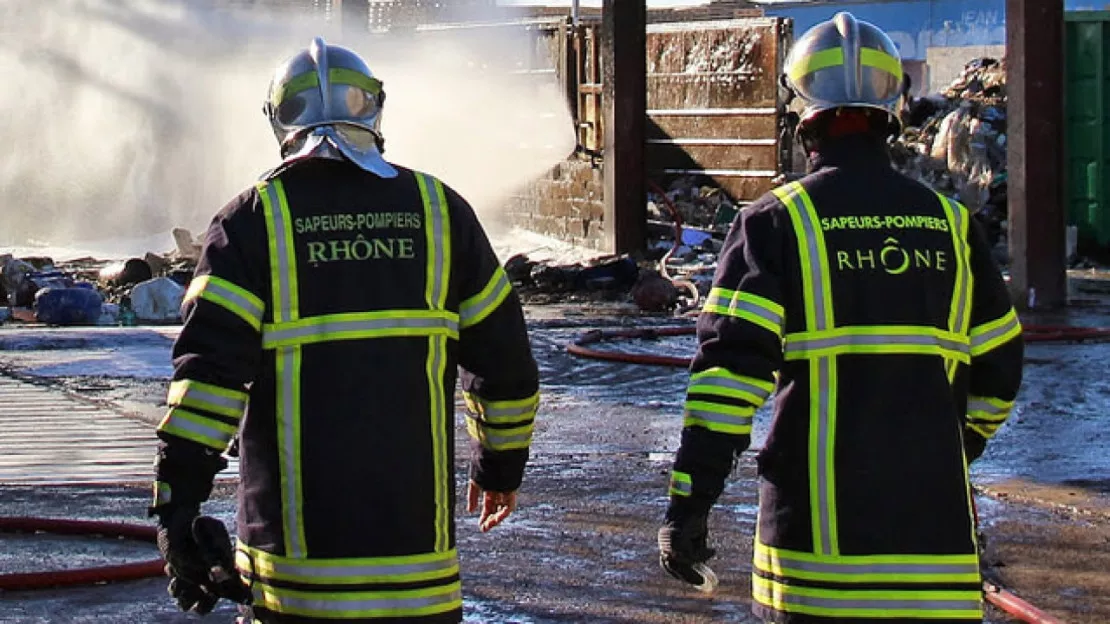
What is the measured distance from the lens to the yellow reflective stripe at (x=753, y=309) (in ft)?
12.4

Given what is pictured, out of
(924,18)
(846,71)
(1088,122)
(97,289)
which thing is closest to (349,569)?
(846,71)

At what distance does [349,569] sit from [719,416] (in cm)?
73

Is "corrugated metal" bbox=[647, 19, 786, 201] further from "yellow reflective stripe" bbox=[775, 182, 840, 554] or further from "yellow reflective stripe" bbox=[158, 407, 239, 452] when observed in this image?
"yellow reflective stripe" bbox=[158, 407, 239, 452]

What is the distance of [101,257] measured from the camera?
75.0ft

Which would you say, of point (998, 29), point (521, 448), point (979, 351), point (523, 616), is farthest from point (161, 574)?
point (998, 29)

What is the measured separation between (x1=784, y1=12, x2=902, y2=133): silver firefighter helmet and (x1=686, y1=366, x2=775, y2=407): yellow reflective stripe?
23.7 inches

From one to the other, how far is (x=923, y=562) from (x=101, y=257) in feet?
65.4

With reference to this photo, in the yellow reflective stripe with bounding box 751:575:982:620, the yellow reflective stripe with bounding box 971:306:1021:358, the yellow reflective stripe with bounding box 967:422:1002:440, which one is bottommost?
the yellow reflective stripe with bounding box 751:575:982:620

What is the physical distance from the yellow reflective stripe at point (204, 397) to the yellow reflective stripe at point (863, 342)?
41.3 inches

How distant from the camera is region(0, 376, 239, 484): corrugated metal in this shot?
8.33 meters

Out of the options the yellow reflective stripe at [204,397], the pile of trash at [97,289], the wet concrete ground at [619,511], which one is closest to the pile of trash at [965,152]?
the pile of trash at [97,289]

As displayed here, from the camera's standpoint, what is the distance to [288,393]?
377 cm

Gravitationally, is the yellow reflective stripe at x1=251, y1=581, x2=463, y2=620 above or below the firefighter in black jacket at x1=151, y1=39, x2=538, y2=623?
below

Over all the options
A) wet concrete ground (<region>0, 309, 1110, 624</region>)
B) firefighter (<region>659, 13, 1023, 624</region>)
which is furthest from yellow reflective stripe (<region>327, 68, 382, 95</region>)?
wet concrete ground (<region>0, 309, 1110, 624</region>)
